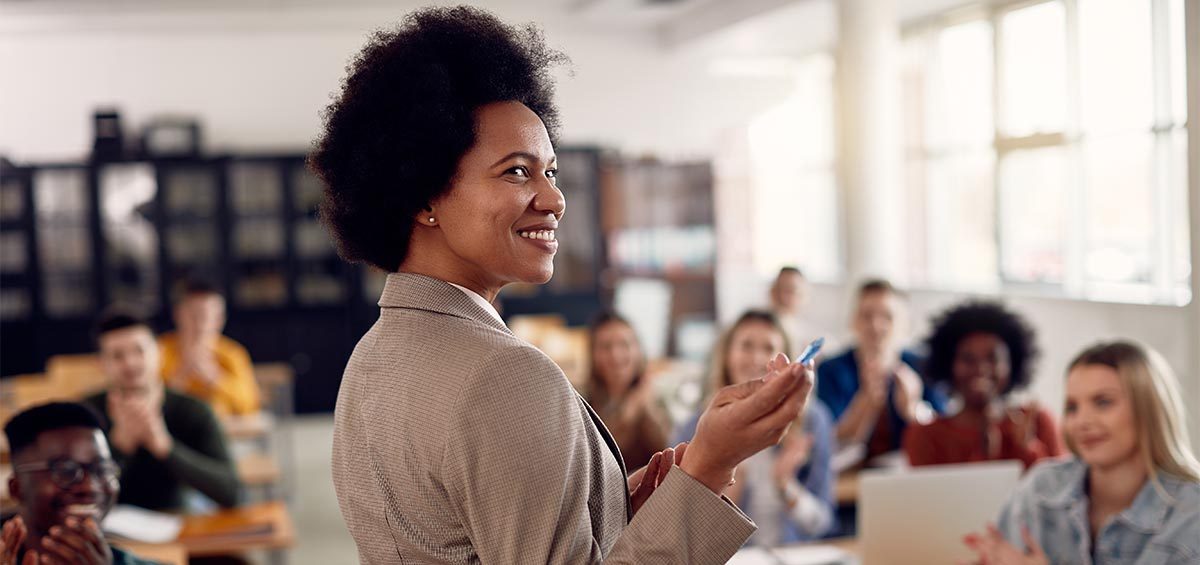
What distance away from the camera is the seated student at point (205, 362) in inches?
227

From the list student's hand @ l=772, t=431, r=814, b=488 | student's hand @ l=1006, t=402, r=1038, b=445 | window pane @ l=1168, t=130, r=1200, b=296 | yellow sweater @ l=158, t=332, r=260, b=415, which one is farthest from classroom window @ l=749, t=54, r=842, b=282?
student's hand @ l=772, t=431, r=814, b=488

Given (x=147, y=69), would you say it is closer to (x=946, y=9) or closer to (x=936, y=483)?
(x=946, y=9)

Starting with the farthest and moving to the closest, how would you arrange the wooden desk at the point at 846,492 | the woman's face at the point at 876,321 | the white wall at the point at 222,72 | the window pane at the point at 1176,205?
the white wall at the point at 222,72
the window pane at the point at 1176,205
the woman's face at the point at 876,321
the wooden desk at the point at 846,492

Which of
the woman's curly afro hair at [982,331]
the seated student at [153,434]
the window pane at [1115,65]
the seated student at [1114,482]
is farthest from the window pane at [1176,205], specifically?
the seated student at [153,434]

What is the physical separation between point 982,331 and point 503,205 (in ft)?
10.5

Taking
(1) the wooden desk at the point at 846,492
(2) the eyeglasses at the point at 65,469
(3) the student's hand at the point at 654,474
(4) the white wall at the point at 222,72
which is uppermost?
(4) the white wall at the point at 222,72

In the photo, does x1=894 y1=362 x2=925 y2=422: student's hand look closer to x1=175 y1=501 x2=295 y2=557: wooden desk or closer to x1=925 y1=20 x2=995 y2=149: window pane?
x1=175 y1=501 x2=295 y2=557: wooden desk

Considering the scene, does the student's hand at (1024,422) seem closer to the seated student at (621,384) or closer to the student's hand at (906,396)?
the student's hand at (906,396)

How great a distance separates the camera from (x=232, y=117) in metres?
9.98

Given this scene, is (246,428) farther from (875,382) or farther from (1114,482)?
(1114,482)

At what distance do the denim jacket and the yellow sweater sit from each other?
13.2ft

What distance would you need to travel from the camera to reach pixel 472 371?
112cm


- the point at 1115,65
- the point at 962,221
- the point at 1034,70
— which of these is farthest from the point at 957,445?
the point at 962,221

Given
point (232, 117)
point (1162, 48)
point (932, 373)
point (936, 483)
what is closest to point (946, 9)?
point (1162, 48)
